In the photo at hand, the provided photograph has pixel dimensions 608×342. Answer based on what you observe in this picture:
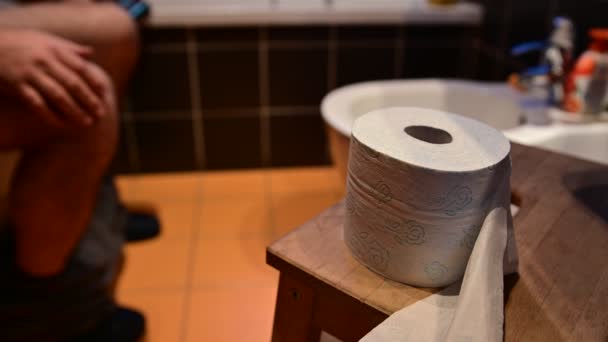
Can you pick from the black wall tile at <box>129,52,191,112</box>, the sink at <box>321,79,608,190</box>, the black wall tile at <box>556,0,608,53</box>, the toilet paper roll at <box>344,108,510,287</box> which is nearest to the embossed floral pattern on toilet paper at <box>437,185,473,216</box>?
the toilet paper roll at <box>344,108,510,287</box>

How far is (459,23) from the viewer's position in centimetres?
180

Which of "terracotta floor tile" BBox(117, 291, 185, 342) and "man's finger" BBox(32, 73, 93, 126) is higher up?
"man's finger" BBox(32, 73, 93, 126)

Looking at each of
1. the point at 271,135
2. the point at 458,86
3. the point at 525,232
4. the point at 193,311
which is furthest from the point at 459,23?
the point at 525,232

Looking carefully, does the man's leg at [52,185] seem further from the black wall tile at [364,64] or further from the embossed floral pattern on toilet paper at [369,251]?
the black wall tile at [364,64]

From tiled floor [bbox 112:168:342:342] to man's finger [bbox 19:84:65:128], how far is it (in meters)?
0.64

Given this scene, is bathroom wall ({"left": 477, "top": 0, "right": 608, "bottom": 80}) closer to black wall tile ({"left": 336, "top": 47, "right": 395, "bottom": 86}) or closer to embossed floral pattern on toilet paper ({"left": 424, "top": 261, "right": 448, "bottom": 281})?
black wall tile ({"left": 336, "top": 47, "right": 395, "bottom": 86})

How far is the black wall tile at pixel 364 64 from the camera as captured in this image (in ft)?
6.08

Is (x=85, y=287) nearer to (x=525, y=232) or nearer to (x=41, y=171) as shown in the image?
(x=41, y=171)

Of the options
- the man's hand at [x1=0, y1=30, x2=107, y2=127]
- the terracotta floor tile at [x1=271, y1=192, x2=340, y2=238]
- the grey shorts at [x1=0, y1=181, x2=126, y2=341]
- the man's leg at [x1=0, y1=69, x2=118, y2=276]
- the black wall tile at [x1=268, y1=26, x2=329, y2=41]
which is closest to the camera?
the man's hand at [x1=0, y1=30, x2=107, y2=127]

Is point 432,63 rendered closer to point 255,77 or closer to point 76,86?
point 255,77

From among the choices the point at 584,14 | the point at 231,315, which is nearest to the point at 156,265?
the point at 231,315

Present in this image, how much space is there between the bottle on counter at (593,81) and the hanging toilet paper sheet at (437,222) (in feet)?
2.12

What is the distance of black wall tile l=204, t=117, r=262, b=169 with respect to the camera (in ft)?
6.34

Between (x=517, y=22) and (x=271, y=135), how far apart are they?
93 cm
